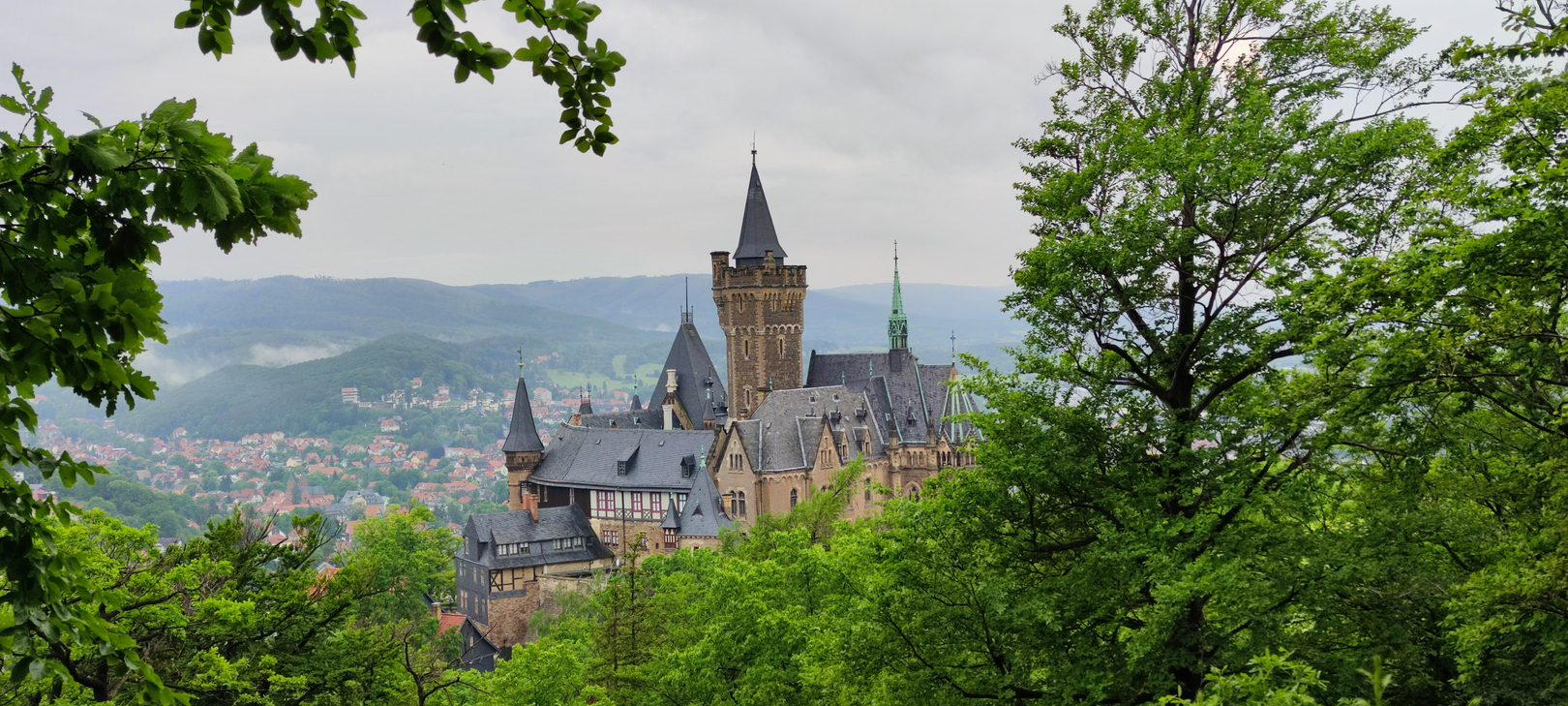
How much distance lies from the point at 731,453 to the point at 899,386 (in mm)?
13859

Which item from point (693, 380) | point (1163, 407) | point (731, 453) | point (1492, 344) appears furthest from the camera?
point (693, 380)

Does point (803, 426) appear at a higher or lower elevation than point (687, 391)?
lower

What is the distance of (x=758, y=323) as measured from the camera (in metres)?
68.8

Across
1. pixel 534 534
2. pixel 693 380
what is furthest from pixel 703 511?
pixel 693 380

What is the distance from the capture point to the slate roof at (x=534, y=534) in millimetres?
60719

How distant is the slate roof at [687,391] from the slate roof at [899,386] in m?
9.42

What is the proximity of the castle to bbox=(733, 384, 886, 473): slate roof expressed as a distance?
0.08 m

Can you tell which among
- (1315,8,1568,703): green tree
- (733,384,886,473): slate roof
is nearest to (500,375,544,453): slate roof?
(733,384,886,473): slate roof

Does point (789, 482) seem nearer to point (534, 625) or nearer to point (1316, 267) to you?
point (534, 625)

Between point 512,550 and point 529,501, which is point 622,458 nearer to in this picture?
point 529,501

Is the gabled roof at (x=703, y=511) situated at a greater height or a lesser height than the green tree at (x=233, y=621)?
lesser

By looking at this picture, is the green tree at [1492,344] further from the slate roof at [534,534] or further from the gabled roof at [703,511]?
the slate roof at [534,534]

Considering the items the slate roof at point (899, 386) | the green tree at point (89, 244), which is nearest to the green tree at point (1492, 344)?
the green tree at point (89, 244)

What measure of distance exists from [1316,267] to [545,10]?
1145 cm
